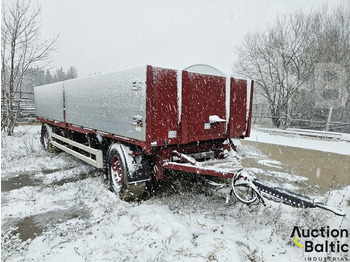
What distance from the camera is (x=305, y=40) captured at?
16406mm

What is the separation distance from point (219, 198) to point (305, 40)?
1705 cm

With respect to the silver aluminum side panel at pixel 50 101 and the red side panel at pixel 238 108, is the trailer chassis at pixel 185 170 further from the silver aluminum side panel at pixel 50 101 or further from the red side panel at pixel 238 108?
the silver aluminum side panel at pixel 50 101

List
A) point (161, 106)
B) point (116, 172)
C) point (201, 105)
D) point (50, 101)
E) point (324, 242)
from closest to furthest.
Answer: point (324, 242), point (161, 106), point (201, 105), point (116, 172), point (50, 101)

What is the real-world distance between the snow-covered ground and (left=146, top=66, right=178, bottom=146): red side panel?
1.29 m

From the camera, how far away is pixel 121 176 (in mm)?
4195

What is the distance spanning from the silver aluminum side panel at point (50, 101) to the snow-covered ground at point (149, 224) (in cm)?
271

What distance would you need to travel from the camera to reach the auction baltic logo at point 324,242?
8.87 ft

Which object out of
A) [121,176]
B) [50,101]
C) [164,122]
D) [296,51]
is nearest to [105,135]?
[121,176]

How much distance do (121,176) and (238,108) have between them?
2815mm

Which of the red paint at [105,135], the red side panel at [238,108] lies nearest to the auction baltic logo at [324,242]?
the red side panel at [238,108]

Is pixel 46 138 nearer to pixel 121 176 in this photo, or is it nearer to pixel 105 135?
pixel 105 135

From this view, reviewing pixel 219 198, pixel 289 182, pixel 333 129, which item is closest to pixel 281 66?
pixel 333 129

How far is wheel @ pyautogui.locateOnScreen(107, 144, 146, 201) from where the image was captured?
390 centimetres

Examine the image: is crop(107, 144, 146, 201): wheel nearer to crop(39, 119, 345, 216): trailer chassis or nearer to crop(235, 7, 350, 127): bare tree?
crop(39, 119, 345, 216): trailer chassis
